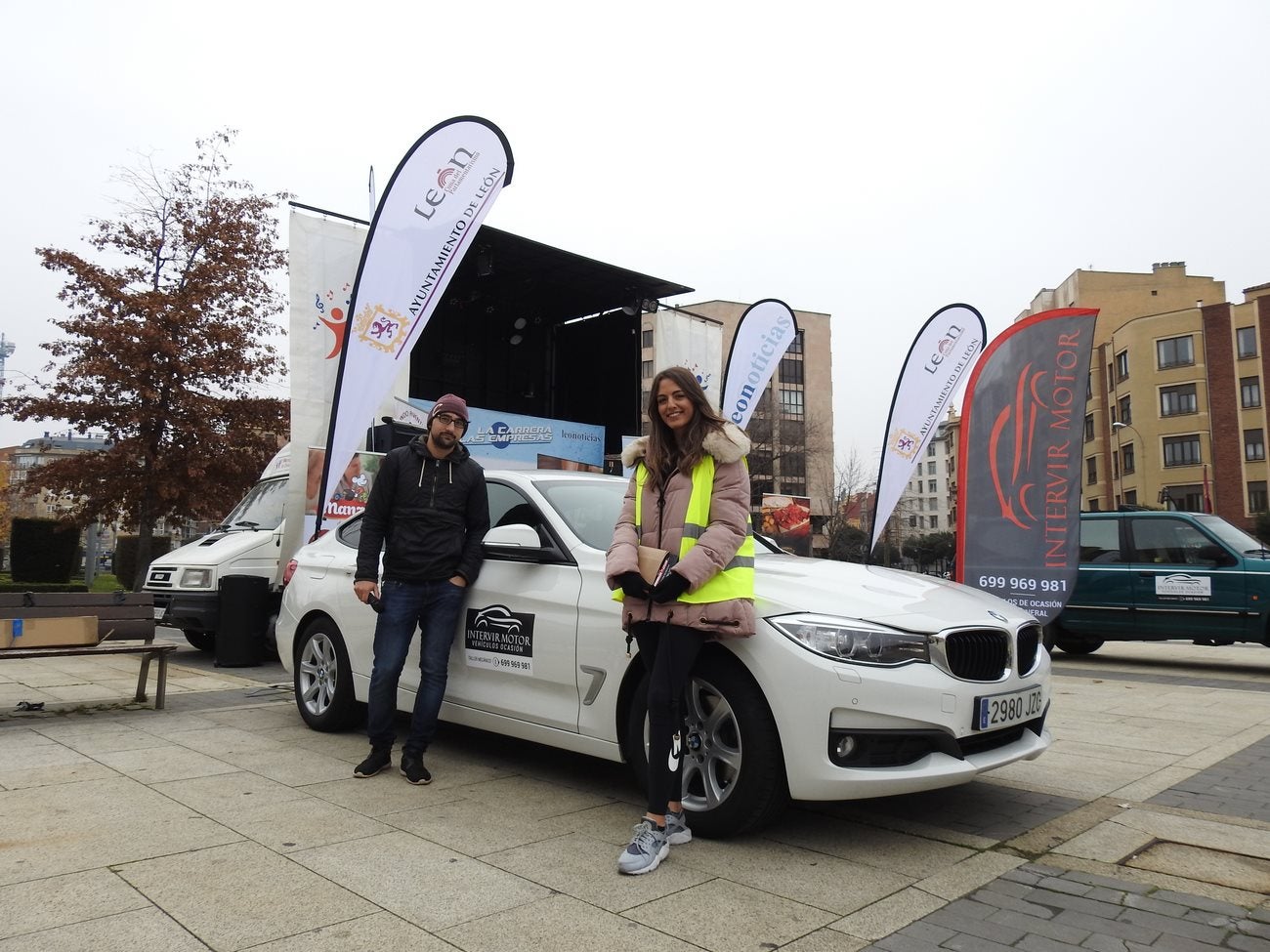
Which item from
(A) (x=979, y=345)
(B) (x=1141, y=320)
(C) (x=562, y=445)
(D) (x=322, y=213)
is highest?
(B) (x=1141, y=320)

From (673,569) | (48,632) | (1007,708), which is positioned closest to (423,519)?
(673,569)

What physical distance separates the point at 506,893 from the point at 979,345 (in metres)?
13.8

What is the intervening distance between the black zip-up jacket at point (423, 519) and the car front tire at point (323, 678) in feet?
3.47

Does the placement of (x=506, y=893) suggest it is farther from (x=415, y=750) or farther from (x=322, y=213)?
(x=322, y=213)

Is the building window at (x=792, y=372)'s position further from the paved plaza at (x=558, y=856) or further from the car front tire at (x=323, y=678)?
the car front tire at (x=323, y=678)

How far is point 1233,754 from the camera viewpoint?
552 centimetres

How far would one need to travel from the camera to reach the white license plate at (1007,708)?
367 centimetres

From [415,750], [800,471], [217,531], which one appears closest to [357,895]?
[415,750]

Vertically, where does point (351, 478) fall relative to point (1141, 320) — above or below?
below

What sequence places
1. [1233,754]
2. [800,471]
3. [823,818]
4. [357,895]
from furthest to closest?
[800,471]
[1233,754]
[823,818]
[357,895]

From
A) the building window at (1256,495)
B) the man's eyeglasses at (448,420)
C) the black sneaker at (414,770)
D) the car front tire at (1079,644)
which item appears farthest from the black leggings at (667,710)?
the building window at (1256,495)

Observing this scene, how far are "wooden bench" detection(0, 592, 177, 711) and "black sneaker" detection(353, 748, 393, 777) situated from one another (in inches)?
95.6

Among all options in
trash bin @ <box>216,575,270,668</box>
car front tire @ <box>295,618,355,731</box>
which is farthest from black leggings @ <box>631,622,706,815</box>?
trash bin @ <box>216,575,270,668</box>

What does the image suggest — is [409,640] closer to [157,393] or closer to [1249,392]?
[157,393]
